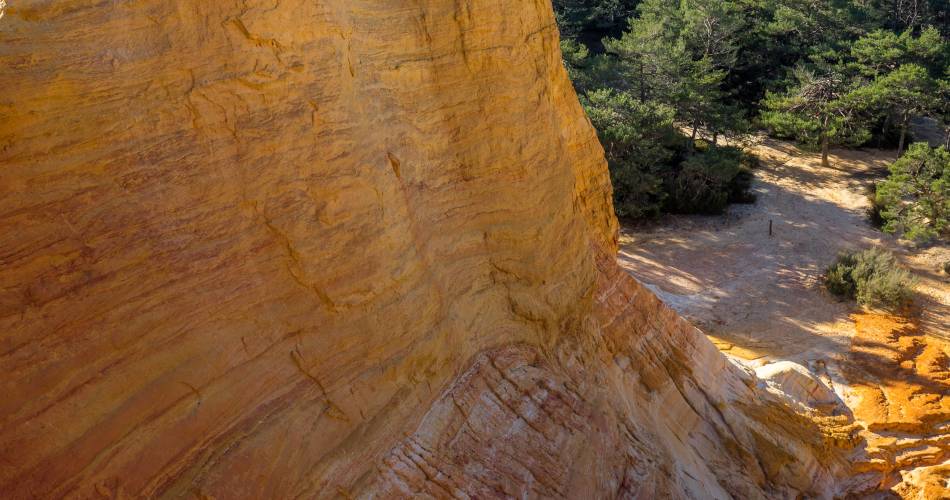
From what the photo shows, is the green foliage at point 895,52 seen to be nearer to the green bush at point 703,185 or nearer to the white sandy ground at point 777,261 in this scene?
the white sandy ground at point 777,261

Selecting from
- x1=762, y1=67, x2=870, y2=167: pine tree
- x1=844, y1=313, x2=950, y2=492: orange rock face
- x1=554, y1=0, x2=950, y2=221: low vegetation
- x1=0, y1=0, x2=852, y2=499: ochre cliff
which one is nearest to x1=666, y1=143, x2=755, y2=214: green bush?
x1=554, y1=0, x2=950, y2=221: low vegetation

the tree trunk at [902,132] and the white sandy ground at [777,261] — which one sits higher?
the tree trunk at [902,132]

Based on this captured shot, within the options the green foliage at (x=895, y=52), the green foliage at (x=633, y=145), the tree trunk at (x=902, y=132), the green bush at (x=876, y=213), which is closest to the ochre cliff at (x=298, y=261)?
the green foliage at (x=633, y=145)

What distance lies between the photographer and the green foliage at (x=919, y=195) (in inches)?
709

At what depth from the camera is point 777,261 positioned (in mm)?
17875

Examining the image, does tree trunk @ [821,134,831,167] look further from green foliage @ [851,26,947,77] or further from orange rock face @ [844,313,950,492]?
orange rock face @ [844,313,950,492]

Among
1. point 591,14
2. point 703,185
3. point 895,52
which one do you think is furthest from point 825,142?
point 591,14

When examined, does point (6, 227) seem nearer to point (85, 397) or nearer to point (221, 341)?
point (85, 397)

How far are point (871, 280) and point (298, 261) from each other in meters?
14.6

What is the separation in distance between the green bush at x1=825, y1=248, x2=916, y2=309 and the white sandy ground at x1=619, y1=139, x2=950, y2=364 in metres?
0.36

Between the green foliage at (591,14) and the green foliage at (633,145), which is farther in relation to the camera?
the green foliage at (591,14)

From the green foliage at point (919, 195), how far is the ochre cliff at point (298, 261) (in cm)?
1458

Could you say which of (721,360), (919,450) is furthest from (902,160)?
(721,360)

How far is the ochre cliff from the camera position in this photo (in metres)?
3.54
